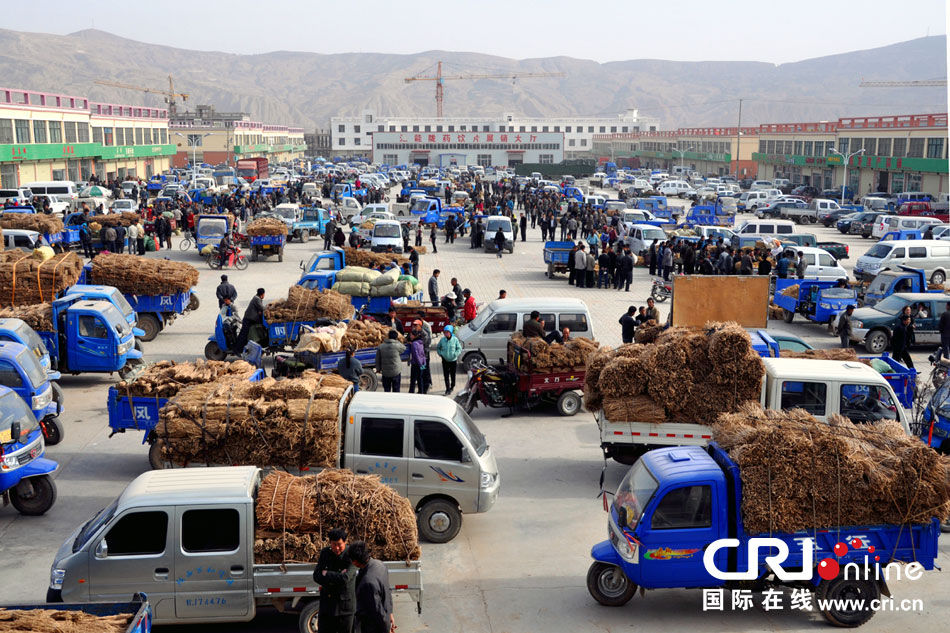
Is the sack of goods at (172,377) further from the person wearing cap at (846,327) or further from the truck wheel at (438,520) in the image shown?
the person wearing cap at (846,327)

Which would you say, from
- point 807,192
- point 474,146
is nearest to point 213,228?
point 807,192

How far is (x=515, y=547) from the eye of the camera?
1055 centimetres

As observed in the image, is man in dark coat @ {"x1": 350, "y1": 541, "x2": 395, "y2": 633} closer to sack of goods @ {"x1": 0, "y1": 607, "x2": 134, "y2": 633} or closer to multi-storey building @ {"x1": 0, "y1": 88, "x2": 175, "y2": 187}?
sack of goods @ {"x1": 0, "y1": 607, "x2": 134, "y2": 633}

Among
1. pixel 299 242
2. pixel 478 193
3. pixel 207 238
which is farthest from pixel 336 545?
pixel 478 193

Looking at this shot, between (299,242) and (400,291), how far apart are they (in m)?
21.9

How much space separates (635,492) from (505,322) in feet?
31.0

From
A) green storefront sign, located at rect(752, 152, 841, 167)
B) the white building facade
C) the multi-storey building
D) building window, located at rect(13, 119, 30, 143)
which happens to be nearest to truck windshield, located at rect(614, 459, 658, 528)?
the multi-storey building

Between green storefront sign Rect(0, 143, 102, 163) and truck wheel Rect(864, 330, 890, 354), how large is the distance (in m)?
53.0

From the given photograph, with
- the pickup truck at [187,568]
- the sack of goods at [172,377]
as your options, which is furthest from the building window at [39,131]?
the pickup truck at [187,568]

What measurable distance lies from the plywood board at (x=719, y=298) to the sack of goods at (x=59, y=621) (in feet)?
40.8

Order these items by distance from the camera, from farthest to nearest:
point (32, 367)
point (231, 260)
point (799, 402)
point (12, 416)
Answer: point (231, 260)
point (32, 367)
point (799, 402)
point (12, 416)

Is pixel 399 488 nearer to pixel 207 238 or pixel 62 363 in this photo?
pixel 62 363

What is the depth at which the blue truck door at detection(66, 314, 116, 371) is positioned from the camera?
17.1 metres

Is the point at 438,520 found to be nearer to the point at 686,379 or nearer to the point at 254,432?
the point at 254,432
